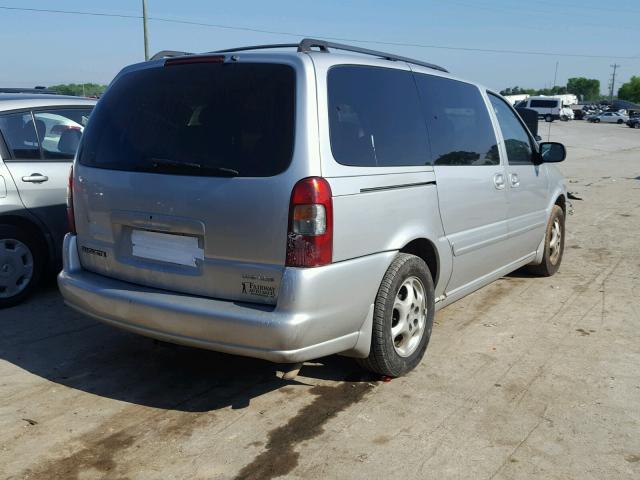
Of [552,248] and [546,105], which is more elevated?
[552,248]

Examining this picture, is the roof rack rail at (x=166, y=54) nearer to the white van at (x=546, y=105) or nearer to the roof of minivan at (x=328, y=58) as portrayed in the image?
the roof of minivan at (x=328, y=58)

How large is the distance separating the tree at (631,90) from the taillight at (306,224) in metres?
161

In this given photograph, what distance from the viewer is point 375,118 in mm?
3828

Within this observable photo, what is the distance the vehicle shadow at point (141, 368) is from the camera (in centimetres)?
384

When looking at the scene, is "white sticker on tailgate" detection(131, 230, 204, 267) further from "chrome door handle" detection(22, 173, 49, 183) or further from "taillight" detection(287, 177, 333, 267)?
"chrome door handle" detection(22, 173, 49, 183)

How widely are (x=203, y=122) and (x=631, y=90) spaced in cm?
16908

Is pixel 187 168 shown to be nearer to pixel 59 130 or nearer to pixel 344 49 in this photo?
pixel 344 49

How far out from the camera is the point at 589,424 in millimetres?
3525

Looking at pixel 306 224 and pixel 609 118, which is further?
pixel 609 118

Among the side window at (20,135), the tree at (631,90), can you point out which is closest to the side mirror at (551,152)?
the side window at (20,135)

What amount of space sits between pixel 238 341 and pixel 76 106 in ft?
Result: 12.8

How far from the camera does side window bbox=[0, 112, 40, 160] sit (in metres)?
5.48

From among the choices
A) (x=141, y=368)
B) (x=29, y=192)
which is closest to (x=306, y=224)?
(x=141, y=368)

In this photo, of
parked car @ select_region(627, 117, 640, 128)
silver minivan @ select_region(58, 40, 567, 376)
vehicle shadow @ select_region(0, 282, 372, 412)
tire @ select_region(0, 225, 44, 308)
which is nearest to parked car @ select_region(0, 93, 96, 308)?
tire @ select_region(0, 225, 44, 308)
